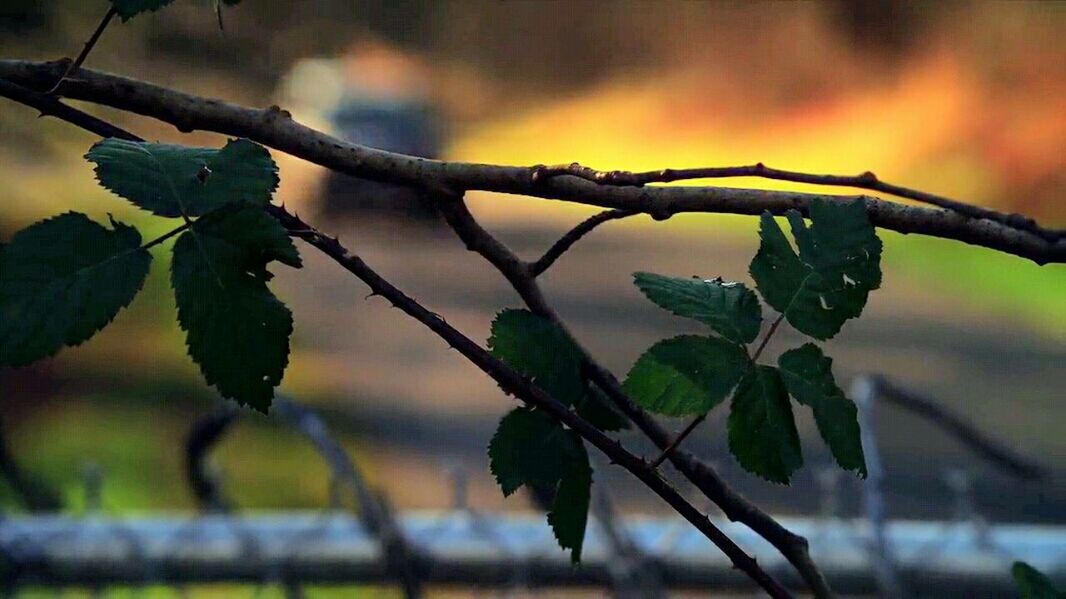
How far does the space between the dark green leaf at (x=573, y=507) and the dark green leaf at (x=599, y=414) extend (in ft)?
0.05

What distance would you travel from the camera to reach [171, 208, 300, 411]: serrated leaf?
0.15m

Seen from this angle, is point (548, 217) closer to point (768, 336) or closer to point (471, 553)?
point (471, 553)

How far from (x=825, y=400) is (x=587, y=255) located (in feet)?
2.97

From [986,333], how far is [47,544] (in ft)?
3.64

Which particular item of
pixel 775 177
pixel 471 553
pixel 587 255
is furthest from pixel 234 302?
pixel 587 255

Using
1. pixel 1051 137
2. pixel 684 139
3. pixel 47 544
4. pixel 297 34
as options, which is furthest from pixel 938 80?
pixel 47 544

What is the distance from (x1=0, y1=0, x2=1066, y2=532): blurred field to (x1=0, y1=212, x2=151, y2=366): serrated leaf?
357 mm

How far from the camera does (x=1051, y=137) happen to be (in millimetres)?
862

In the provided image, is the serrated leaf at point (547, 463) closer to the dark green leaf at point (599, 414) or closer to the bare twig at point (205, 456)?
the dark green leaf at point (599, 414)

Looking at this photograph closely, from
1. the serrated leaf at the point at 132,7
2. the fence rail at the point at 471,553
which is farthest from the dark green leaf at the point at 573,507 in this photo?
the fence rail at the point at 471,553

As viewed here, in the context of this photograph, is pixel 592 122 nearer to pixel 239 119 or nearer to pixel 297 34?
pixel 297 34

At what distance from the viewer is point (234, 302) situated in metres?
0.14

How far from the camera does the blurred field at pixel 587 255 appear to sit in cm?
67

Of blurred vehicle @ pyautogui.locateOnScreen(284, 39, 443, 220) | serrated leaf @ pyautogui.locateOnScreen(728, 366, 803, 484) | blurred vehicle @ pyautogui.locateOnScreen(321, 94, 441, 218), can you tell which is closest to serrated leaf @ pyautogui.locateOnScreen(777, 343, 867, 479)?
serrated leaf @ pyautogui.locateOnScreen(728, 366, 803, 484)
